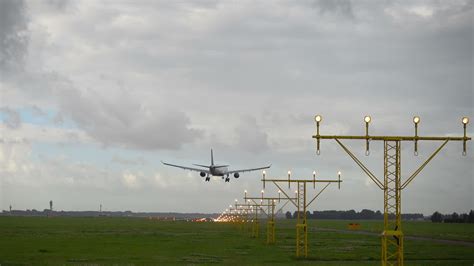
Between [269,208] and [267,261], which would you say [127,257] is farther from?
[269,208]

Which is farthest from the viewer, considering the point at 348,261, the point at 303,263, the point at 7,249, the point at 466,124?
the point at 7,249

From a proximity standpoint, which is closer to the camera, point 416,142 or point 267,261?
point 416,142

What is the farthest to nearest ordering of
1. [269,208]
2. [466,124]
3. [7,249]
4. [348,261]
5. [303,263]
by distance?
1. [269,208]
2. [7,249]
3. [348,261]
4. [303,263]
5. [466,124]

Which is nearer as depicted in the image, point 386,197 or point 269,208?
point 386,197

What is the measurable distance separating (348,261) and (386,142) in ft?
90.6

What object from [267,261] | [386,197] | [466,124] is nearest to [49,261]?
[267,261]

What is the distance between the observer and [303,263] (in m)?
54.8

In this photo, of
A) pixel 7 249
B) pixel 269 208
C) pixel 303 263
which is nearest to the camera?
pixel 303 263

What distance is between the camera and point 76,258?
59750 millimetres

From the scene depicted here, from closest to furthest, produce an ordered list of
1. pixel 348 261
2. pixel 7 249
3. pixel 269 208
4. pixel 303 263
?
pixel 303 263, pixel 348 261, pixel 7 249, pixel 269 208

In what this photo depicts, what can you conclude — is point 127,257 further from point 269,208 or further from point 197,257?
point 269,208

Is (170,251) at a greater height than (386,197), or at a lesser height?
lesser

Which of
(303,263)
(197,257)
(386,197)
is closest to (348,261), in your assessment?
(303,263)

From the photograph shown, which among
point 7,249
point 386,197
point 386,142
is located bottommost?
point 7,249
